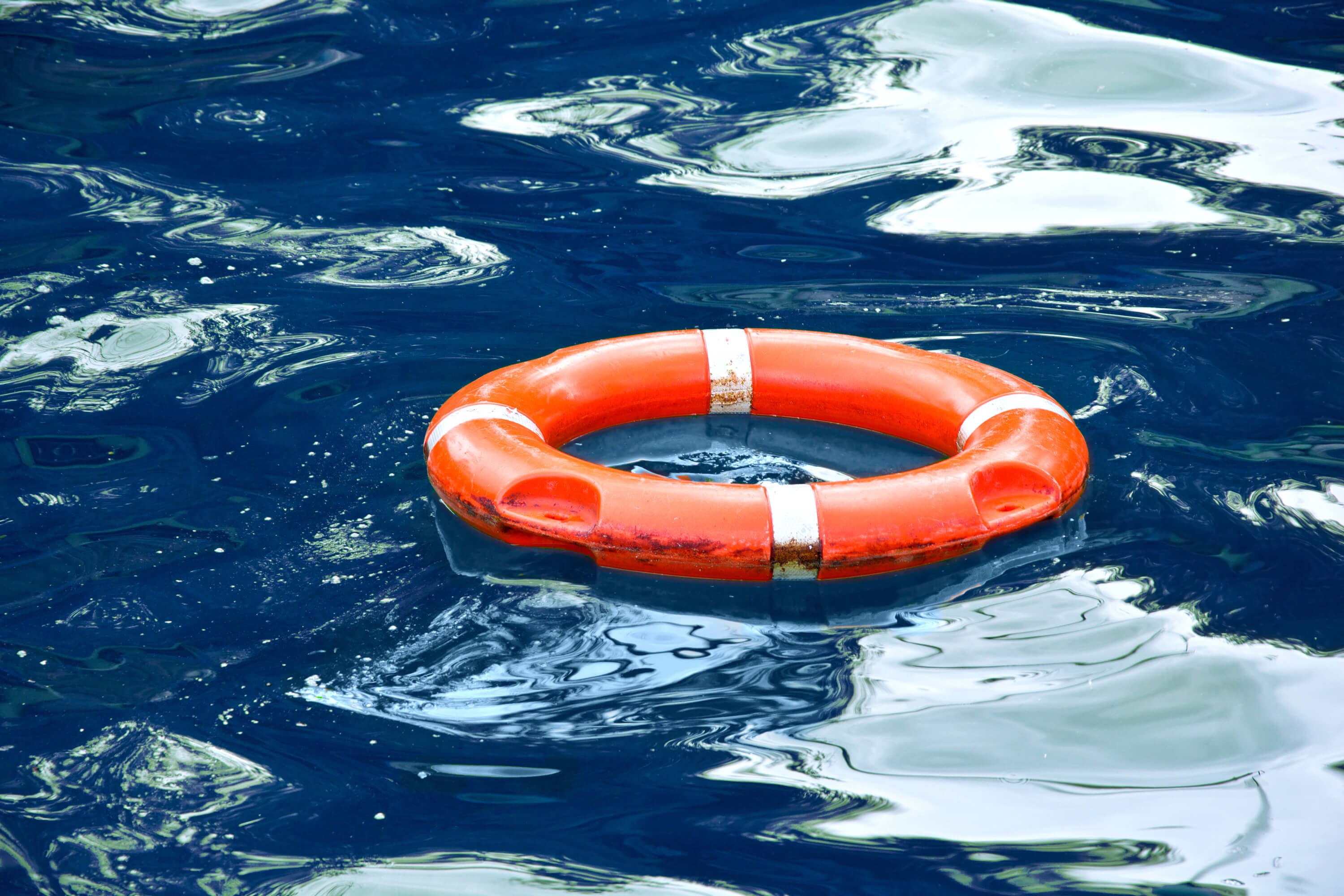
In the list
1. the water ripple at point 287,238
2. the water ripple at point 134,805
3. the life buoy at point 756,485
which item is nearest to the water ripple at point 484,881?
the water ripple at point 134,805

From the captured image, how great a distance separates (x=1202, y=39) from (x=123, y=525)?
379cm

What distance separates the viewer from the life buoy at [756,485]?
6.97 feet

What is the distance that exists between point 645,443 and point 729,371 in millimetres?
238

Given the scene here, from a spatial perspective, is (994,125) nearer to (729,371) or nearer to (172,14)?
(729,371)

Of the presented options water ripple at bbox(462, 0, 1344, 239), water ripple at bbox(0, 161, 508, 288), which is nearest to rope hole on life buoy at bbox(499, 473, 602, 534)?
water ripple at bbox(0, 161, 508, 288)

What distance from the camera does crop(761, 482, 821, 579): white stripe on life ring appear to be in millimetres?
2109

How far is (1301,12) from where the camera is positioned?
14.3ft

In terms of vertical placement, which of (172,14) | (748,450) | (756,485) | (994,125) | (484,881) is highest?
(172,14)

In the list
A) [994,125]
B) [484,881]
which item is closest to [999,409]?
[484,881]

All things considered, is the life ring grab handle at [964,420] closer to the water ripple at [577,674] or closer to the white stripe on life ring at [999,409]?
the white stripe on life ring at [999,409]

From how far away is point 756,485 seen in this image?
2.21 m

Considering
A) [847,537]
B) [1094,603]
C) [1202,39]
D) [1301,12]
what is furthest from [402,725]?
[1301,12]

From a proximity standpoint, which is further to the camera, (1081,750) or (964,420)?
(964,420)

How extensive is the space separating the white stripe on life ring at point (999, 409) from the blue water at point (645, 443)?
0.19 meters
